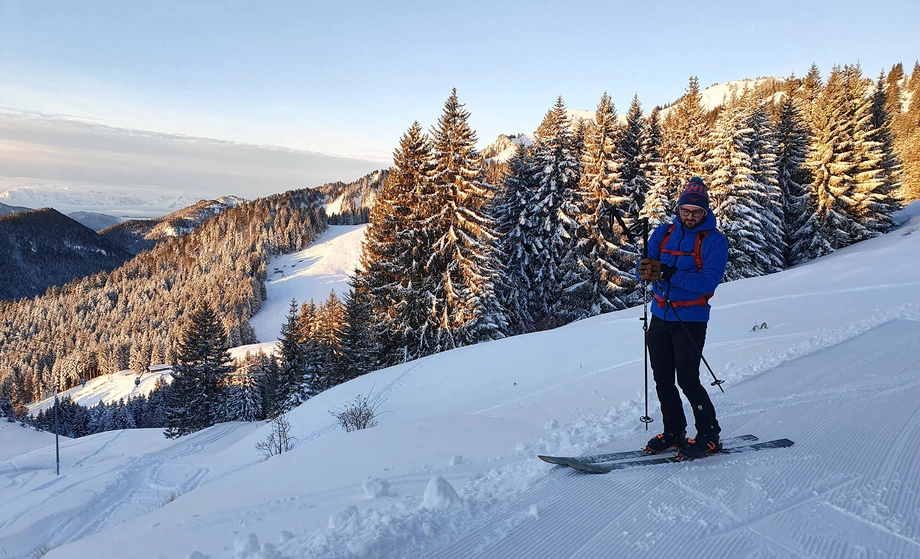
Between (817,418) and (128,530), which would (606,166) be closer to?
(817,418)

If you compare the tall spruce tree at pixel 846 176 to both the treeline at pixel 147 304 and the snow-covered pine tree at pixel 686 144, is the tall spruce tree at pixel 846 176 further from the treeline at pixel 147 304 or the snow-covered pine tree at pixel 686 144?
the treeline at pixel 147 304

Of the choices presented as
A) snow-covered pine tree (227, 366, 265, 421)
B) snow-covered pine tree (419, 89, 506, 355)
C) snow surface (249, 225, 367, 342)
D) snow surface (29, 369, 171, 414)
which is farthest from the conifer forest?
snow surface (249, 225, 367, 342)

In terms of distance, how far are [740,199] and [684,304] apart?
25.4 metres

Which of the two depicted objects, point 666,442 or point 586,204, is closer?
point 666,442

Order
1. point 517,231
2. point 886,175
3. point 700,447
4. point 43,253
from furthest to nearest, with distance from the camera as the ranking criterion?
point 43,253 → point 886,175 → point 517,231 → point 700,447

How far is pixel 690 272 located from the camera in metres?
3.48

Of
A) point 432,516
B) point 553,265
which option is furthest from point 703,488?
point 553,265

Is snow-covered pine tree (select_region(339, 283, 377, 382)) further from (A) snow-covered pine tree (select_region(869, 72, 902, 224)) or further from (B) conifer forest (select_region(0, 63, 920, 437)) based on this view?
(A) snow-covered pine tree (select_region(869, 72, 902, 224))

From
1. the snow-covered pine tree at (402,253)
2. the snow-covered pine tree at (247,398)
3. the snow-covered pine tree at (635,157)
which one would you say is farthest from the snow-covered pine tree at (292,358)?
the snow-covered pine tree at (635,157)

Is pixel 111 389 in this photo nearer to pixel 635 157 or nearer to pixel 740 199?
pixel 635 157

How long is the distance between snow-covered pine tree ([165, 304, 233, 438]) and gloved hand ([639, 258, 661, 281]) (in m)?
38.3

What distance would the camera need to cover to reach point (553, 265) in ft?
76.6

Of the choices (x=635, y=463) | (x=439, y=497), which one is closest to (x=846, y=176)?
(x=635, y=463)

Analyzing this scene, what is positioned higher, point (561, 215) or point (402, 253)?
point (561, 215)
